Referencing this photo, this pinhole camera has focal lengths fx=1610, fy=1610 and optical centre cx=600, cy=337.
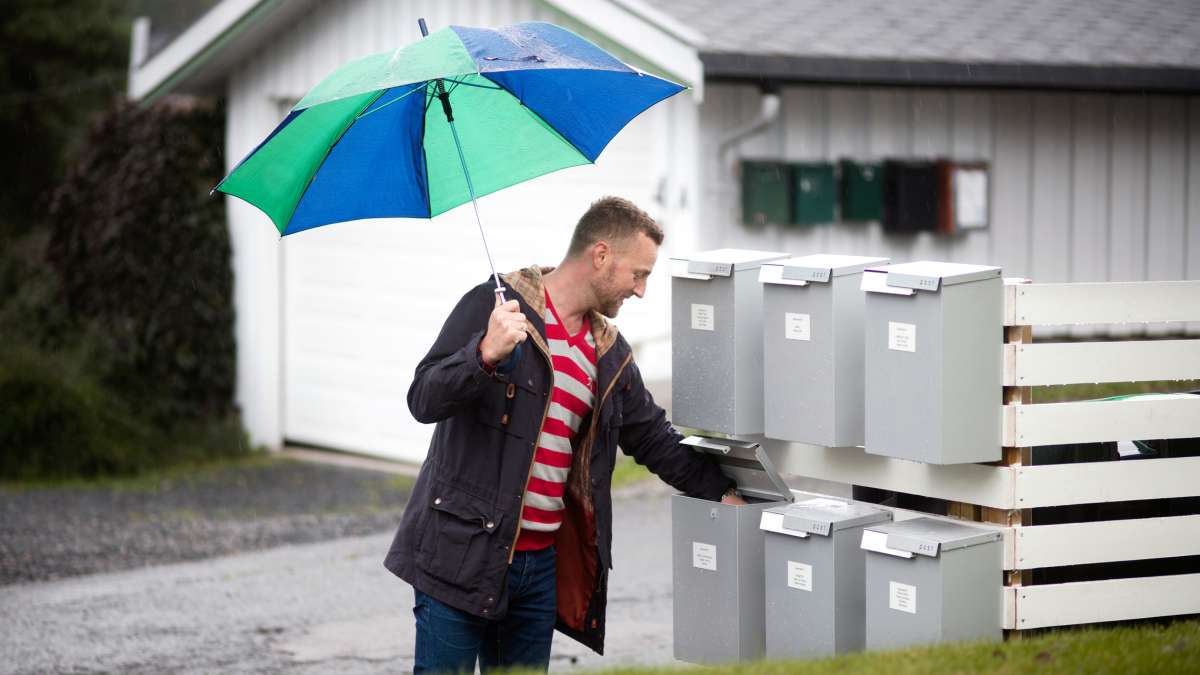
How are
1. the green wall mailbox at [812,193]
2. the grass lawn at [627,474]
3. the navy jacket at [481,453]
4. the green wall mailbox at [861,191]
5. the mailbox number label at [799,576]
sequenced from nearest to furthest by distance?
the navy jacket at [481,453] → the mailbox number label at [799,576] → the grass lawn at [627,474] → the green wall mailbox at [812,193] → the green wall mailbox at [861,191]

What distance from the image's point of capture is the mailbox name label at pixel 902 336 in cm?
472

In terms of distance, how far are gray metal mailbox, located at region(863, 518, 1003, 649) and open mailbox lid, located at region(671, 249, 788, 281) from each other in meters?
0.95

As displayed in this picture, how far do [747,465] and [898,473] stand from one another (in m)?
0.51

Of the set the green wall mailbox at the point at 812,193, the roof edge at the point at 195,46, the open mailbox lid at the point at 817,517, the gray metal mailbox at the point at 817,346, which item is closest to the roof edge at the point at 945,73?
the green wall mailbox at the point at 812,193

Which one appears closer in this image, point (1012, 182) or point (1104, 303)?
point (1104, 303)

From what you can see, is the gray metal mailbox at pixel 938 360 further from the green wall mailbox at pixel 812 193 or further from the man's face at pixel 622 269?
the green wall mailbox at pixel 812 193

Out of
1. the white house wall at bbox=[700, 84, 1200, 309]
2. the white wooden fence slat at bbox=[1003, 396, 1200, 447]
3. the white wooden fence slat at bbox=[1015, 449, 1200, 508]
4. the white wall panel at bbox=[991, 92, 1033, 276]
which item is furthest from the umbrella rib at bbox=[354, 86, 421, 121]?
the white wall panel at bbox=[991, 92, 1033, 276]

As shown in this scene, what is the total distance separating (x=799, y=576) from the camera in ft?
16.8

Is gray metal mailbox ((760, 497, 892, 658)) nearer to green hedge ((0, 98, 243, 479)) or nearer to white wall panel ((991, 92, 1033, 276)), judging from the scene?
white wall panel ((991, 92, 1033, 276))

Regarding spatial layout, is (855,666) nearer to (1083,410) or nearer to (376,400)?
(1083,410)

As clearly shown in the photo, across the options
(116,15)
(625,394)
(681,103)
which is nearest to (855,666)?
(625,394)

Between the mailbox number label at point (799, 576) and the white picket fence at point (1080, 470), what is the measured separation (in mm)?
347

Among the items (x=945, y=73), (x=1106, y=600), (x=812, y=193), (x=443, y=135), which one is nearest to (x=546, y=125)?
(x=443, y=135)

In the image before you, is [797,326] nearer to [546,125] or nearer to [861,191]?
[546,125]
